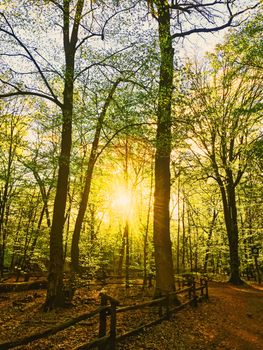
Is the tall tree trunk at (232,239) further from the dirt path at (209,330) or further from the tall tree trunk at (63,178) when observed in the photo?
the tall tree trunk at (63,178)

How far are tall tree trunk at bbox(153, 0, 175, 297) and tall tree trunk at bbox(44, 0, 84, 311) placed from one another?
3.51m

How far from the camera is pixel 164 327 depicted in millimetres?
7605

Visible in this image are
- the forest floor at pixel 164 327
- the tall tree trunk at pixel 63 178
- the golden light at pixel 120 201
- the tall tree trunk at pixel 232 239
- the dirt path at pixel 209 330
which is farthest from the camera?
the golden light at pixel 120 201

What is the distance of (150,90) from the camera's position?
1083 cm

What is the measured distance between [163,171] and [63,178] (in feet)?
→ 13.5

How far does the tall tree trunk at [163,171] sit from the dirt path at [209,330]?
5.20 ft

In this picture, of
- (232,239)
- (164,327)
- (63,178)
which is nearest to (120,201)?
(232,239)

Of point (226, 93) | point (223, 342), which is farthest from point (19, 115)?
point (223, 342)

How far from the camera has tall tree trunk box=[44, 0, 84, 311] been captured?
30.6ft

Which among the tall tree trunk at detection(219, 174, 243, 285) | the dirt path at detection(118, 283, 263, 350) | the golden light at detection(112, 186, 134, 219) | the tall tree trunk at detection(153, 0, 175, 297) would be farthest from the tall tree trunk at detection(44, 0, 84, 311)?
the tall tree trunk at detection(219, 174, 243, 285)

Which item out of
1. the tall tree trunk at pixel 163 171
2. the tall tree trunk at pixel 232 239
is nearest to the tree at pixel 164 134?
the tall tree trunk at pixel 163 171

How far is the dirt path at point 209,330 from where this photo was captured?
256 inches

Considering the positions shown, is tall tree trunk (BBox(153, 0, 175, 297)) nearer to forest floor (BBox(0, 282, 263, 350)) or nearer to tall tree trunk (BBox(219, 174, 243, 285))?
forest floor (BBox(0, 282, 263, 350))

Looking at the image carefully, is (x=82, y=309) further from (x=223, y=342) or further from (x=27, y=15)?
(x=27, y=15)
